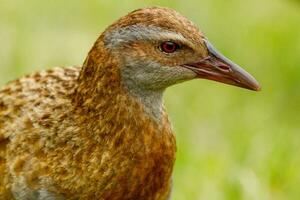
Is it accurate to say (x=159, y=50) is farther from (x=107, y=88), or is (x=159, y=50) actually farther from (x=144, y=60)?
(x=107, y=88)

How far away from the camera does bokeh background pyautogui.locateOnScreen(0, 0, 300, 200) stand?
30.8 feet

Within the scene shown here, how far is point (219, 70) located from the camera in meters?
7.56

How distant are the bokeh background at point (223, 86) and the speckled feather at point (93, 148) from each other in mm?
1474

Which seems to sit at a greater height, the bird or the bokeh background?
the bokeh background

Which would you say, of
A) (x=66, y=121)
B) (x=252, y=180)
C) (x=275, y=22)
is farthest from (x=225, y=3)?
(x=66, y=121)

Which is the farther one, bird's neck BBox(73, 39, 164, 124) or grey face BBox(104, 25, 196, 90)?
bird's neck BBox(73, 39, 164, 124)

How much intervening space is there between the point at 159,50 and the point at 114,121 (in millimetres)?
524

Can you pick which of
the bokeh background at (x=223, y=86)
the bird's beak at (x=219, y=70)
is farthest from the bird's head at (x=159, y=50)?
the bokeh background at (x=223, y=86)

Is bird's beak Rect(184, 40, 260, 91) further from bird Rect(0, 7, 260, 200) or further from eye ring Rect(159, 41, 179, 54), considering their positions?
eye ring Rect(159, 41, 179, 54)

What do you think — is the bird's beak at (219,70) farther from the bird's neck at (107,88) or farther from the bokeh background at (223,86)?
the bokeh background at (223,86)

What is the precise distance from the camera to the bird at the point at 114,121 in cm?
746

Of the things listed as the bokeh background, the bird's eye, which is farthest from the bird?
the bokeh background

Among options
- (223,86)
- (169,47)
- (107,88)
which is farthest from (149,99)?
(223,86)

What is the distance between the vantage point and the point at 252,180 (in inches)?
365
